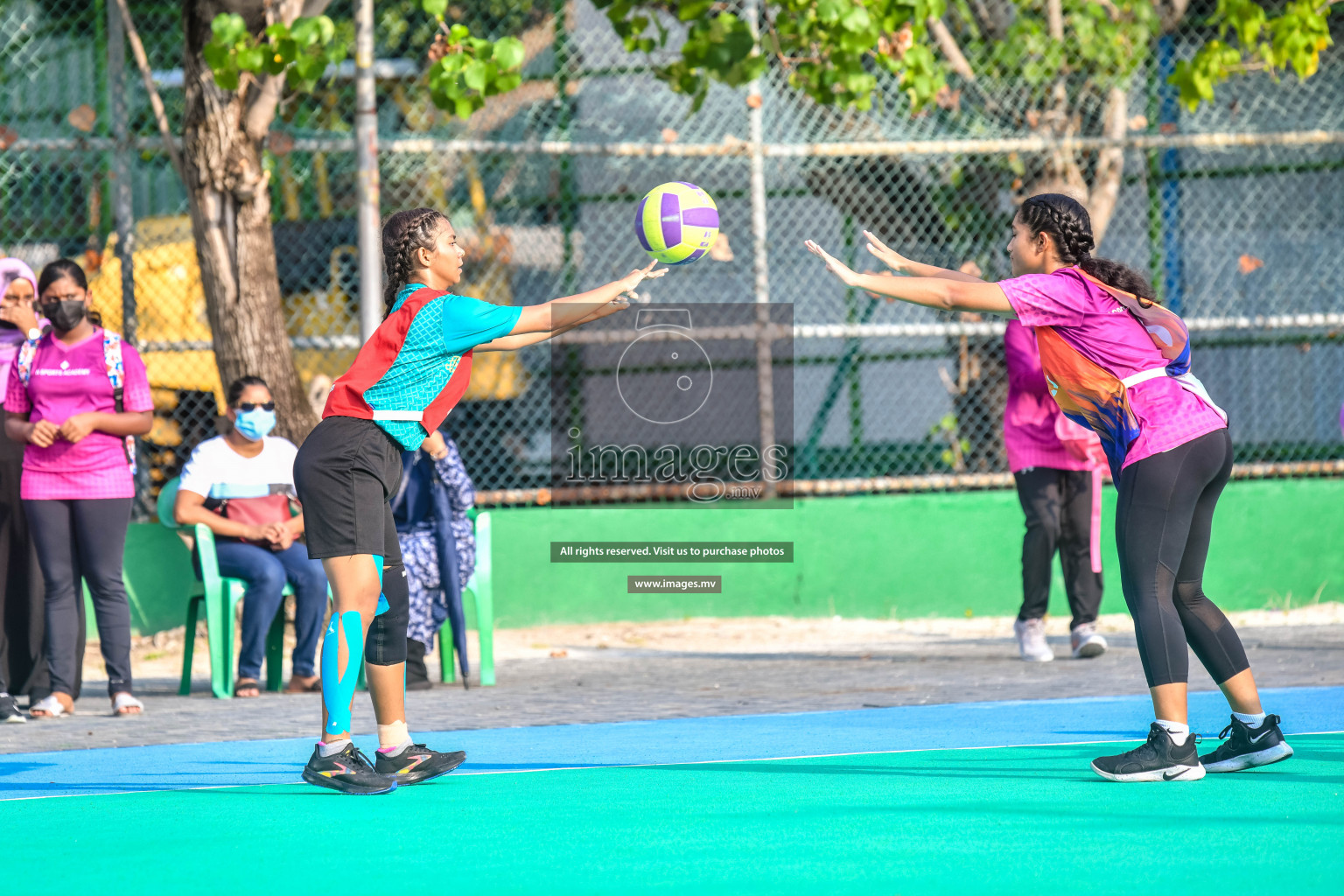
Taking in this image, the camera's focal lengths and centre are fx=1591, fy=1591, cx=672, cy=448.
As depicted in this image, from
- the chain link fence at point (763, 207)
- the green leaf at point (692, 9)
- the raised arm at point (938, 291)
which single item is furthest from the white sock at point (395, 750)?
the green leaf at point (692, 9)

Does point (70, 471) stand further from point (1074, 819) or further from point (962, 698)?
point (1074, 819)

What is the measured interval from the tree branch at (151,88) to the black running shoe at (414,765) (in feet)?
18.4

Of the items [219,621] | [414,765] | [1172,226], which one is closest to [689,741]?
[414,765]

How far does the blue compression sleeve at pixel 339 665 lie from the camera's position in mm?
5375

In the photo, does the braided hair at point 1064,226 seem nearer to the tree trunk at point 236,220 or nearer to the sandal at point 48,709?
the sandal at point 48,709

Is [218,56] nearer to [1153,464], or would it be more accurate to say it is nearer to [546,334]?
[546,334]

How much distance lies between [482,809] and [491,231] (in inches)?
286

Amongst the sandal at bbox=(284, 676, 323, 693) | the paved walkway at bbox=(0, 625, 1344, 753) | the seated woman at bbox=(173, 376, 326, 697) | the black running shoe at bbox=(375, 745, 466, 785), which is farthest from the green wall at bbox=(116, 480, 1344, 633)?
the black running shoe at bbox=(375, 745, 466, 785)

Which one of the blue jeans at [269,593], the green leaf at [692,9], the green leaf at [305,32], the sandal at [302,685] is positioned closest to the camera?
the blue jeans at [269,593]

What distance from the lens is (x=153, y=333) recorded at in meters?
10.7

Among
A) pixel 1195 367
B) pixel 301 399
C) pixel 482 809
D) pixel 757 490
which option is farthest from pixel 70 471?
pixel 1195 367

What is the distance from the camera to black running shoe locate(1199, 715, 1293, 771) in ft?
17.8

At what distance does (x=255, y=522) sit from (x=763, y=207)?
4.41m

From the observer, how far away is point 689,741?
21.4ft
